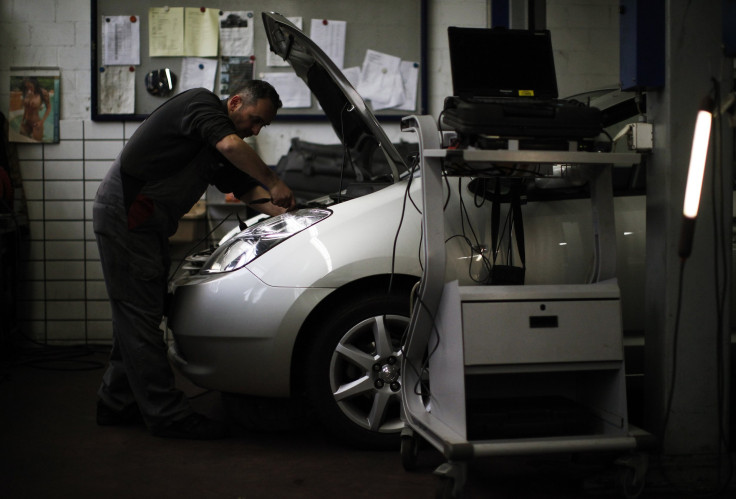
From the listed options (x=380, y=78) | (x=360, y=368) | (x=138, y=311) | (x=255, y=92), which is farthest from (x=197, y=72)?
(x=360, y=368)

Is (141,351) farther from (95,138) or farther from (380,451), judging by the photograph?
(95,138)

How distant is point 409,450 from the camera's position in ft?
7.93

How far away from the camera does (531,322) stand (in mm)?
2115

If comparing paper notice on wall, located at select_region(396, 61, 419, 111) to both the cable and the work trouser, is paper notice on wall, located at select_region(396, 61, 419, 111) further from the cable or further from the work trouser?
the cable

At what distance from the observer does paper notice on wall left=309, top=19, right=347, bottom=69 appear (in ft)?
16.5

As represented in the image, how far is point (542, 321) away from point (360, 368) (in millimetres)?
769

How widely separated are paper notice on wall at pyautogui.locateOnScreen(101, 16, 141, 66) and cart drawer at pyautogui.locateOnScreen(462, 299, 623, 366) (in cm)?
376

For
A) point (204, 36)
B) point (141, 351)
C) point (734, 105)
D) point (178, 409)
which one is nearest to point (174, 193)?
point (141, 351)

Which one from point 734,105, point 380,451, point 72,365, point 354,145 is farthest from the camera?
point 72,365

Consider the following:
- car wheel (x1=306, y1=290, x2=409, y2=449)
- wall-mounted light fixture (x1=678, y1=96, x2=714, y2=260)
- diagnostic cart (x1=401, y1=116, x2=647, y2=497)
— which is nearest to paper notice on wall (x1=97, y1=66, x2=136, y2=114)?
car wheel (x1=306, y1=290, x2=409, y2=449)

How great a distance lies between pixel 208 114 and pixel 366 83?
2.41 metres

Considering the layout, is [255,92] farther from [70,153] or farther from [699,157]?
[70,153]

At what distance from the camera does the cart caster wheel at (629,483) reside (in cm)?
211

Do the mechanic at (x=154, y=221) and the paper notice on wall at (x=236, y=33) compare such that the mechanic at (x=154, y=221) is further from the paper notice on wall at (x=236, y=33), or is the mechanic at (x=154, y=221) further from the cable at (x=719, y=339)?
the paper notice on wall at (x=236, y=33)
